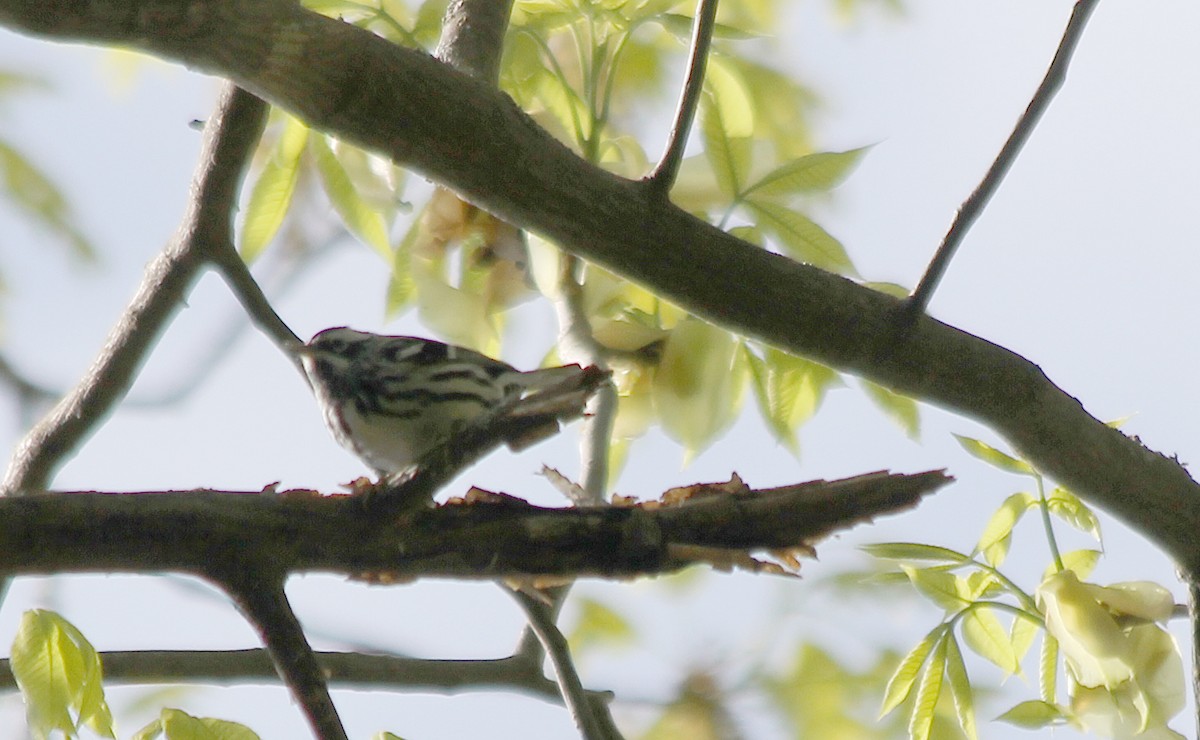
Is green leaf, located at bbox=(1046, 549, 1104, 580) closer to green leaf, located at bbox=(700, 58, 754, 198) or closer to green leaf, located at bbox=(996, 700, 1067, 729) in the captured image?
green leaf, located at bbox=(996, 700, 1067, 729)

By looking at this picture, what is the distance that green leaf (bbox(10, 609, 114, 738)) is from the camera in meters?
1.20

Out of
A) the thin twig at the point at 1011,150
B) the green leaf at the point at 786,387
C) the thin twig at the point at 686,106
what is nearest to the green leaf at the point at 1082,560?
the green leaf at the point at 786,387

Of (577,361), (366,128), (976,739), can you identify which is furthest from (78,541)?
(976,739)

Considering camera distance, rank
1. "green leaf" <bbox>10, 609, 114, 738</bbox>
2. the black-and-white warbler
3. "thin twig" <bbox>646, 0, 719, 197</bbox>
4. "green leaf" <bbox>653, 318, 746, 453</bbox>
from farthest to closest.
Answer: the black-and-white warbler, "green leaf" <bbox>653, 318, 746, 453</bbox>, "thin twig" <bbox>646, 0, 719, 197</bbox>, "green leaf" <bbox>10, 609, 114, 738</bbox>

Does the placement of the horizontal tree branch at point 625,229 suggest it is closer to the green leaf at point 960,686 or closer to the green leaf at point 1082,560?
the green leaf at point 1082,560

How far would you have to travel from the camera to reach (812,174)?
1.59m

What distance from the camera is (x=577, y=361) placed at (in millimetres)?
1683

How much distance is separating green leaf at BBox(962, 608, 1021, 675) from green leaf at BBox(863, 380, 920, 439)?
0.24 metres

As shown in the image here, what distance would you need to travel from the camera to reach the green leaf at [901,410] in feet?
5.37

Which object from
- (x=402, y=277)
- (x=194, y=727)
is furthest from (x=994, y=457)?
(x=194, y=727)

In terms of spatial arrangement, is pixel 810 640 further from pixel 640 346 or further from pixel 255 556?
pixel 255 556

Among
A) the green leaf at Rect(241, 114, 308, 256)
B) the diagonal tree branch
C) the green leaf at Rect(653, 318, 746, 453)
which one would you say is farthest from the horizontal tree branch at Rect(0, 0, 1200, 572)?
the green leaf at Rect(241, 114, 308, 256)

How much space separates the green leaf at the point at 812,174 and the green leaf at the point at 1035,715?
0.68 metres

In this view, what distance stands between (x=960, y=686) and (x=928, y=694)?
41 mm
